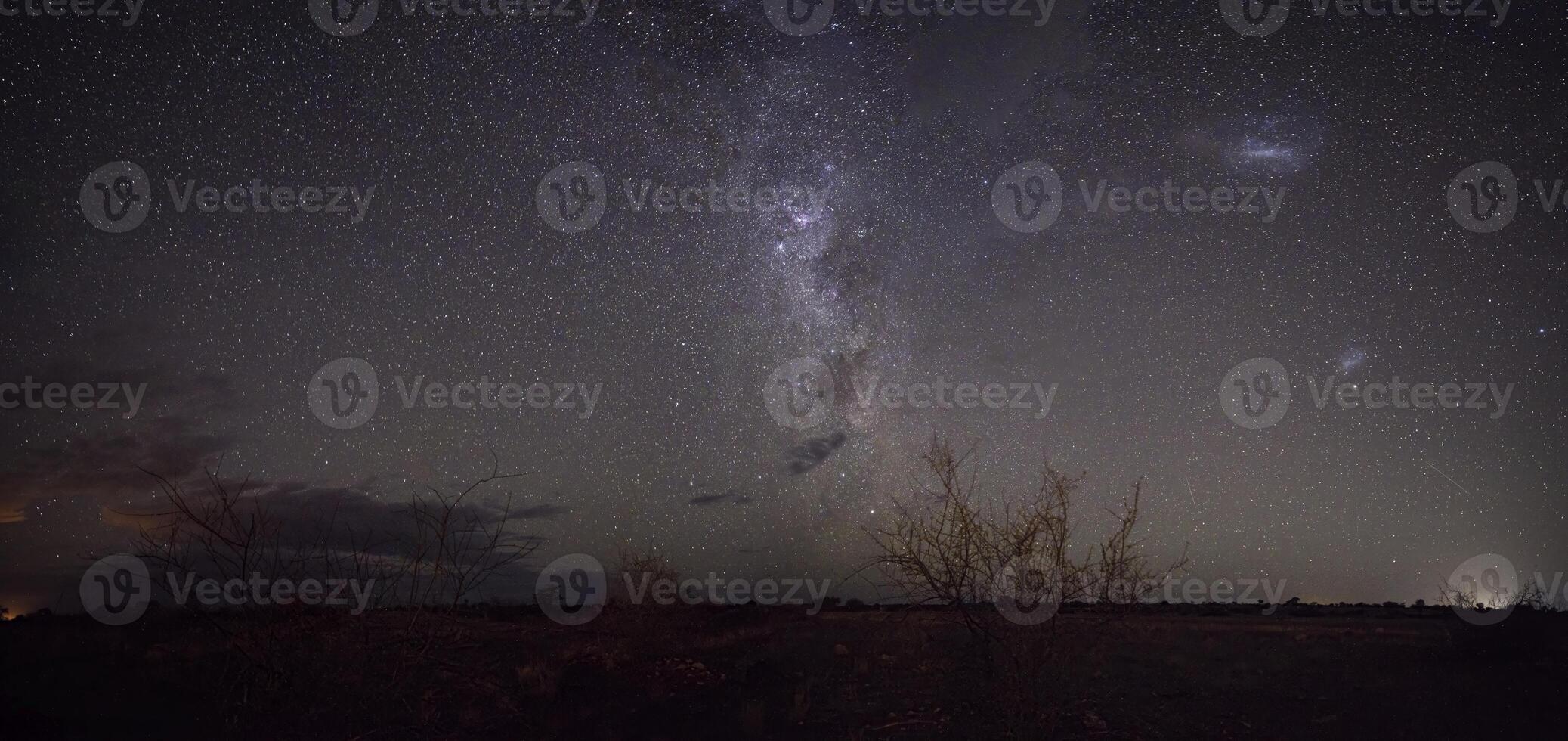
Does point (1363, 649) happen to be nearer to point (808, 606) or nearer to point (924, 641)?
point (924, 641)

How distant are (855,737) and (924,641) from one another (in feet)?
27.9

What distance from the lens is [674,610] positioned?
Answer: 2195 centimetres

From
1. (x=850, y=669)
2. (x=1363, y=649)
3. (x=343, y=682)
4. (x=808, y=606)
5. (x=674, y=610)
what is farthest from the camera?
(x=808, y=606)

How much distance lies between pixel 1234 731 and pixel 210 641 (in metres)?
17.6

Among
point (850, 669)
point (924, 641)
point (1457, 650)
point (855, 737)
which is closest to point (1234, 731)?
point (855, 737)

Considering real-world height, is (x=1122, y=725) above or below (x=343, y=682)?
below

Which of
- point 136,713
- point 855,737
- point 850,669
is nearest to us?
point 855,737

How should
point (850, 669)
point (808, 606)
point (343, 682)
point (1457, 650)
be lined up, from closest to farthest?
1. point (343, 682)
2. point (850, 669)
3. point (1457, 650)
4. point (808, 606)

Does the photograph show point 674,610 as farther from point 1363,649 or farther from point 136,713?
point 1363,649

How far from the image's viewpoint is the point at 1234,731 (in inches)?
417

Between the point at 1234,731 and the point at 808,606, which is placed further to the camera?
the point at 808,606

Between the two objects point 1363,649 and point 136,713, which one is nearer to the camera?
point 136,713

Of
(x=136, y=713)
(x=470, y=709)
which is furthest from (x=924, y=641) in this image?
(x=136, y=713)

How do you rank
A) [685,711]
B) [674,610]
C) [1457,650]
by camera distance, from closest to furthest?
[685,711]
[1457,650]
[674,610]
